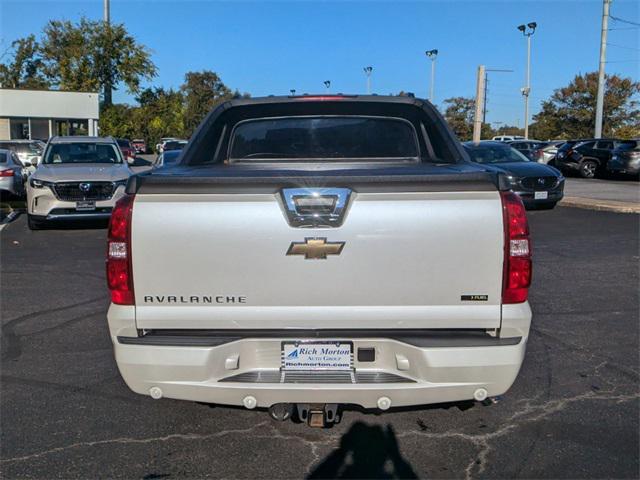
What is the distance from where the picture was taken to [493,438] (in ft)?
12.7

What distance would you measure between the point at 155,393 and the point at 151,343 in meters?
0.29

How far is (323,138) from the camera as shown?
4.85 meters

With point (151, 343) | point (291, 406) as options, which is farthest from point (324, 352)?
point (151, 343)

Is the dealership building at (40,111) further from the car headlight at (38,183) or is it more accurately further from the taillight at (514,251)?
the taillight at (514,251)

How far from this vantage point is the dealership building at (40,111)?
143ft

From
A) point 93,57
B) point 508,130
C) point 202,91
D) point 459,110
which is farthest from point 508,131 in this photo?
point 93,57

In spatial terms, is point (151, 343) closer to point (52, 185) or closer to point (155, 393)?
point (155, 393)

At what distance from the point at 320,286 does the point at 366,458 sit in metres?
1.09

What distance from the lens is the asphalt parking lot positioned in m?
3.53

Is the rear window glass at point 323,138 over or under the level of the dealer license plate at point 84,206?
over

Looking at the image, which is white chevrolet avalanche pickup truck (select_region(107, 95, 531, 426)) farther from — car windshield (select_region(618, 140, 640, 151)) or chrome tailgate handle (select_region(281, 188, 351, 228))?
car windshield (select_region(618, 140, 640, 151))

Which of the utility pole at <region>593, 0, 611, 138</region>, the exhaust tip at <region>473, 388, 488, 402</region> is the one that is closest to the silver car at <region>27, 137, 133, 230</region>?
the exhaust tip at <region>473, 388, 488, 402</region>

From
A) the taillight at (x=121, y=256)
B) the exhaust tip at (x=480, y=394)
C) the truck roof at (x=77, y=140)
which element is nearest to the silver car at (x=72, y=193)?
the truck roof at (x=77, y=140)

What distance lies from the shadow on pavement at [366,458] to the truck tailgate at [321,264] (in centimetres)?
82
